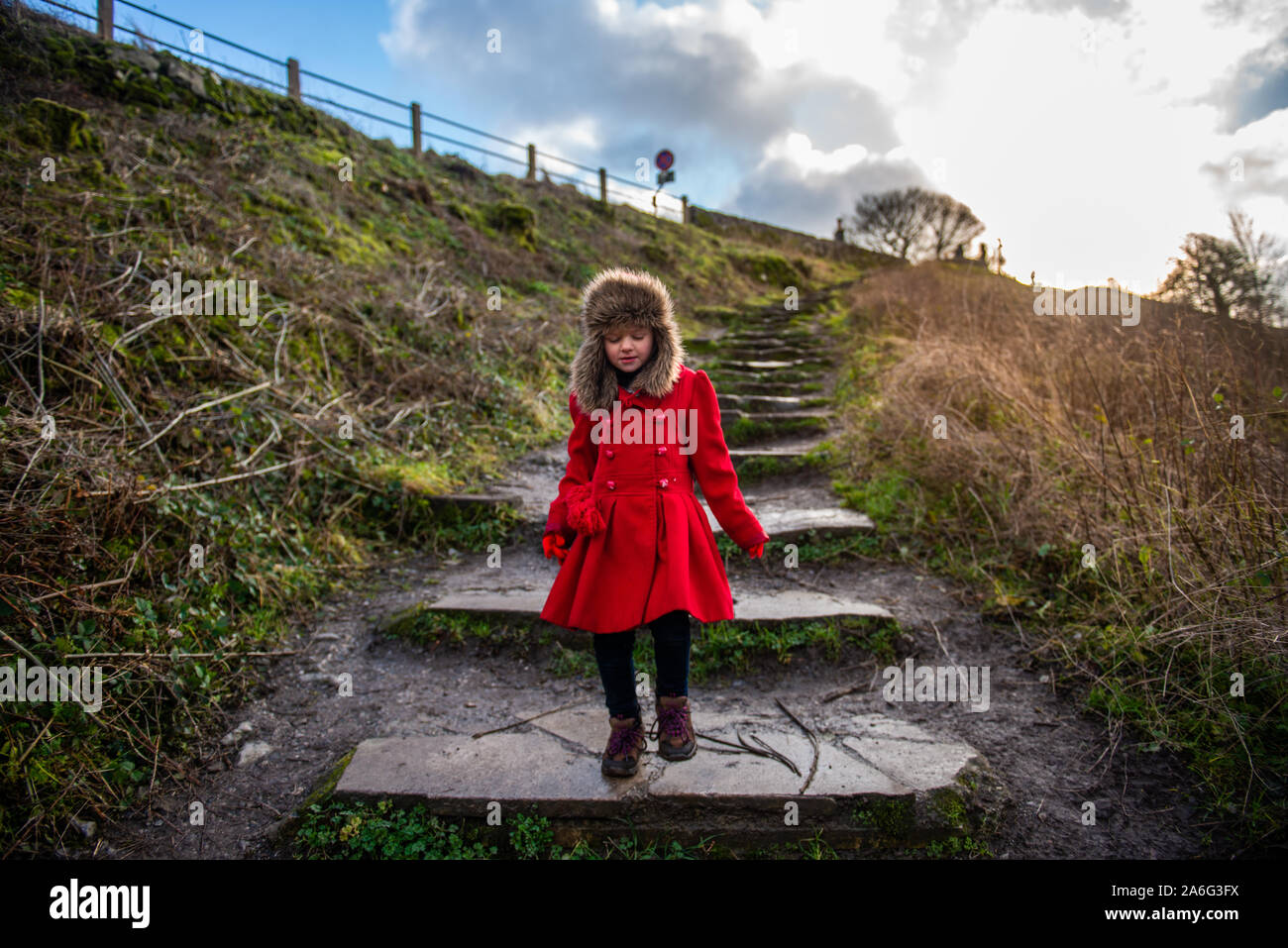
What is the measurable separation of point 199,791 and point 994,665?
3159 millimetres

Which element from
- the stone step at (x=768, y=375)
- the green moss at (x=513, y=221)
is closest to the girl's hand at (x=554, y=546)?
the stone step at (x=768, y=375)

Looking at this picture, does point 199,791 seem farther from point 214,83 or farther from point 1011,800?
point 214,83

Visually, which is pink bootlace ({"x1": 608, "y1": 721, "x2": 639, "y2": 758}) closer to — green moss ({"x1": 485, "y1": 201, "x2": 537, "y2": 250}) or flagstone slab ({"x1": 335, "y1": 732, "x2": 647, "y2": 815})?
flagstone slab ({"x1": 335, "y1": 732, "x2": 647, "y2": 815})

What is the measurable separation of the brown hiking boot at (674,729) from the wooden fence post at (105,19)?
9954 mm

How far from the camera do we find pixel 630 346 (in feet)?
6.89

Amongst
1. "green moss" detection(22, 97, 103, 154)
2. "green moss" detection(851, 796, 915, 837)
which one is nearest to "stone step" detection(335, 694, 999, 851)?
"green moss" detection(851, 796, 915, 837)

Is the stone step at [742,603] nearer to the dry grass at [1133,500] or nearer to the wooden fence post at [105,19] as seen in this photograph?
the dry grass at [1133,500]

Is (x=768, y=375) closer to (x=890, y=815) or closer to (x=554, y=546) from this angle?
(x=554, y=546)

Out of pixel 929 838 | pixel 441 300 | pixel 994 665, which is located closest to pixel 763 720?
pixel 929 838

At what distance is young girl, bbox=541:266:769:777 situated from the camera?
2027 mm

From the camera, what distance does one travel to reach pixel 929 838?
1.96 metres

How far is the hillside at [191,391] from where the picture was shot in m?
2.31

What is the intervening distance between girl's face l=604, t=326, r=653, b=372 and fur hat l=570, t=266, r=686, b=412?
20mm

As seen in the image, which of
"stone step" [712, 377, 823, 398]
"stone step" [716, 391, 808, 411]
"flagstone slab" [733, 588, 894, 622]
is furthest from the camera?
"stone step" [712, 377, 823, 398]
